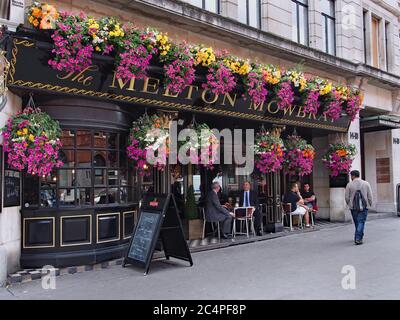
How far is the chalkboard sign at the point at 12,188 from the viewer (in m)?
7.27

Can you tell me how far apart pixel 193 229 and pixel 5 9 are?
6.85 metres

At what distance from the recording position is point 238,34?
35.8 ft

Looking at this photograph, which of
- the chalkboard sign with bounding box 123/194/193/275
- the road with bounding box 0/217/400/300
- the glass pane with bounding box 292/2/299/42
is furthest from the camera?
the glass pane with bounding box 292/2/299/42

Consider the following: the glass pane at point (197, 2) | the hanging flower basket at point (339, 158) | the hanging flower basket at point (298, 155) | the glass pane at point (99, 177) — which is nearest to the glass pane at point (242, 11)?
the glass pane at point (197, 2)

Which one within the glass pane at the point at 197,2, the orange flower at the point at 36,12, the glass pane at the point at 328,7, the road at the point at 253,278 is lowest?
the road at the point at 253,278

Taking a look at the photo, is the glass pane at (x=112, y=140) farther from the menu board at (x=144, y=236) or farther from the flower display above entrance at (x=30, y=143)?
the menu board at (x=144, y=236)

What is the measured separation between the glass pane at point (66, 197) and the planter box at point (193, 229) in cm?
397

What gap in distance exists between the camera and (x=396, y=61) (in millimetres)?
18422

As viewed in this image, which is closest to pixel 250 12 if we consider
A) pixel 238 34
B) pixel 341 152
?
pixel 238 34

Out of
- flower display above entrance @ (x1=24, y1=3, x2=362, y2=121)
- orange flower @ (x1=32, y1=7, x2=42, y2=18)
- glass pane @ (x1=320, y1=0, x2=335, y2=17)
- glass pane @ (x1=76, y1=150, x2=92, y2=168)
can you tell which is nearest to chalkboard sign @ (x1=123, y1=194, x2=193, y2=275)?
glass pane @ (x1=76, y1=150, x2=92, y2=168)

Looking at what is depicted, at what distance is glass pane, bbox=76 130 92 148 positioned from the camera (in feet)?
27.0

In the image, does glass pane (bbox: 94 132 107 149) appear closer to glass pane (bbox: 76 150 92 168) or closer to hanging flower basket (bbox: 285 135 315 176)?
glass pane (bbox: 76 150 92 168)

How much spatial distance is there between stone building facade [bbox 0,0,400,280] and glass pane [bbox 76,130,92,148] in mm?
1202

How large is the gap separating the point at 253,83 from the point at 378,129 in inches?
370
